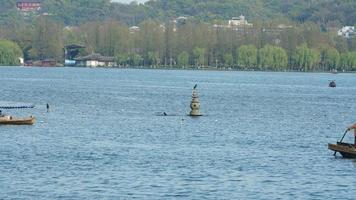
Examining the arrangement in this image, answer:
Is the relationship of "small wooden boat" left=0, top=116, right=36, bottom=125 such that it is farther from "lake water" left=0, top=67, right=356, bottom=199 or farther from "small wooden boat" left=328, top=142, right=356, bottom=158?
"small wooden boat" left=328, top=142, right=356, bottom=158

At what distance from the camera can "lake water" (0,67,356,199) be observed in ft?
145

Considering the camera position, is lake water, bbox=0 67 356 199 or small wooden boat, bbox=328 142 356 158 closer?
lake water, bbox=0 67 356 199

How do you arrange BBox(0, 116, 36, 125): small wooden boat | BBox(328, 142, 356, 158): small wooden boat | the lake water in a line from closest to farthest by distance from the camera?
the lake water
BBox(328, 142, 356, 158): small wooden boat
BBox(0, 116, 36, 125): small wooden boat

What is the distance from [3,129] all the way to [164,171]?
Result: 17666 mm

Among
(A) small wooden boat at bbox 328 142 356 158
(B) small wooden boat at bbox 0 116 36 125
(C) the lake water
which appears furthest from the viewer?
(B) small wooden boat at bbox 0 116 36 125

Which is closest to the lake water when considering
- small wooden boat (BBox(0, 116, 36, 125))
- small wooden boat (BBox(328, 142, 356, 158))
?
small wooden boat (BBox(328, 142, 356, 158))

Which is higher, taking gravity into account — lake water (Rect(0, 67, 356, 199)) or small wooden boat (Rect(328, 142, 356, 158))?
small wooden boat (Rect(328, 142, 356, 158))

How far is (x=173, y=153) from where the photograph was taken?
5469 cm

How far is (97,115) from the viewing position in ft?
260

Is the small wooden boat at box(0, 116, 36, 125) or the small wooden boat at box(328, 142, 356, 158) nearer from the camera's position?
the small wooden boat at box(328, 142, 356, 158)

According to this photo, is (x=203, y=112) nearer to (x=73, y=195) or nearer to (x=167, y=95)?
(x=167, y=95)

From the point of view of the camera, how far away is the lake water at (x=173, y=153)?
44094 mm

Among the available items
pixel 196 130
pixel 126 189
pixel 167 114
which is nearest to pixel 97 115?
pixel 167 114

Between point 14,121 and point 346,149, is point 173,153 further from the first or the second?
point 14,121
